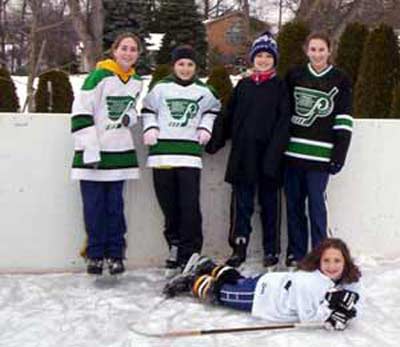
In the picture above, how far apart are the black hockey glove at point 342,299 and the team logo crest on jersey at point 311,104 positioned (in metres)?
1.13

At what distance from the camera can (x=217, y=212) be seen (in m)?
4.84

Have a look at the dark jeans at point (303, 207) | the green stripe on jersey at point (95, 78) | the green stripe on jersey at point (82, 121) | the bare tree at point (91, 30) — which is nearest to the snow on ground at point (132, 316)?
the dark jeans at point (303, 207)

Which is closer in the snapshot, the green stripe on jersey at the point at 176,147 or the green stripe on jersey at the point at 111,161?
the green stripe on jersey at the point at 111,161

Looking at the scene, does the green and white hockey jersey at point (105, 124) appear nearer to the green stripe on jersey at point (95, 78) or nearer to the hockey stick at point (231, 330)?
the green stripe on jersey at point (95, 78)

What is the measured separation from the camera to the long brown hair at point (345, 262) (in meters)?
3.72

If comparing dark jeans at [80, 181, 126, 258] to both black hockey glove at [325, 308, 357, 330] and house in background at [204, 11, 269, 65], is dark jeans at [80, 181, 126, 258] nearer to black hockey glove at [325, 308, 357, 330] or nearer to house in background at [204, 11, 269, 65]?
black hockey glove at [325, 308, 357, 330]

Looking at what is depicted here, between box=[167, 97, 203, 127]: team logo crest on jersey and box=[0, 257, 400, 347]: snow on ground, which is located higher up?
box=[167, 97, 203, 127]: team logo crest on jersey

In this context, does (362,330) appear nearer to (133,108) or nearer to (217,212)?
(217,212)

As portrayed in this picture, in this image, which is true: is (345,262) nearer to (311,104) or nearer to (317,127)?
(317,127)

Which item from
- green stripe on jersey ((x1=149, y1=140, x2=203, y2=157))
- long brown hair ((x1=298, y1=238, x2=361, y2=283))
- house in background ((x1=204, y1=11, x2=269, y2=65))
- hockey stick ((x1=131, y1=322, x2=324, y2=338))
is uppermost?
house in background ((x1=204, y1=11, x2=269, y2=65))

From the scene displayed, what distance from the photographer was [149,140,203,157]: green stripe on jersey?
4348mm

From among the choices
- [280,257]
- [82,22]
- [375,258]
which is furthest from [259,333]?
[82,22]

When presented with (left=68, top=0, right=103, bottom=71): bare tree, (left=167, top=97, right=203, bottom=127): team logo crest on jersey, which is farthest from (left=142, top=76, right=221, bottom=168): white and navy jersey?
(left=68, top=0, right=103, bottom=71): bare tree

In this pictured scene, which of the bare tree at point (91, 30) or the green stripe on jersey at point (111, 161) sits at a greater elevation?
the bare tree at point (91, 30)
